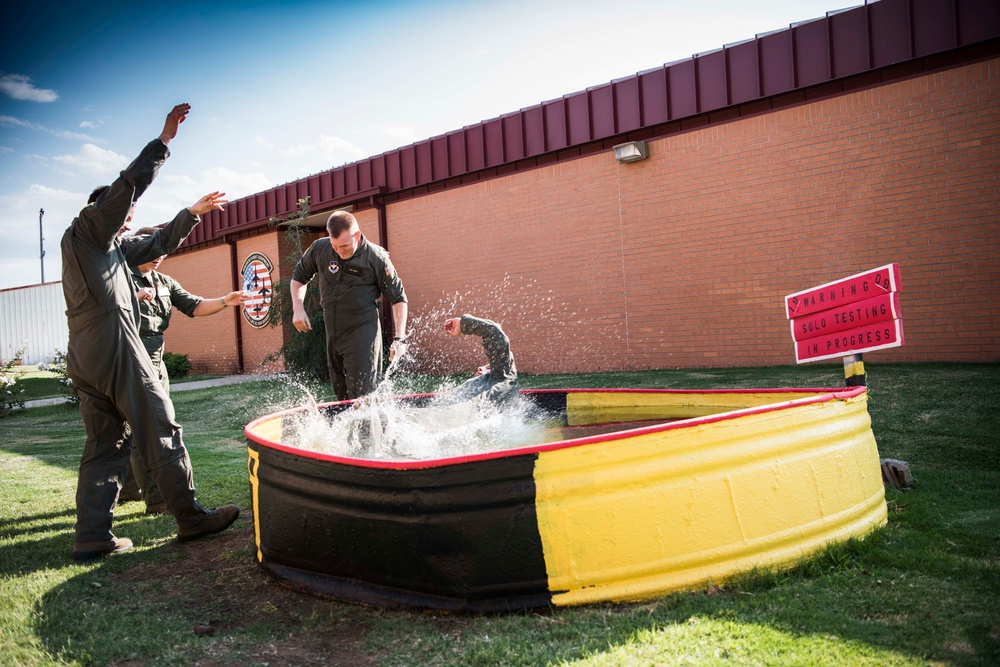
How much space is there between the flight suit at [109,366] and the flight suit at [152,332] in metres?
0.58

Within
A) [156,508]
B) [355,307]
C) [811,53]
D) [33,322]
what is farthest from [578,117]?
[33,322]

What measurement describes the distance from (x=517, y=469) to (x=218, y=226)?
17905 mm

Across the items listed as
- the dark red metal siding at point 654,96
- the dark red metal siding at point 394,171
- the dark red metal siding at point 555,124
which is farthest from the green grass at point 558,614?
the dark red metal siding at point 394,171

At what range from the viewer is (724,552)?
262 centimetres

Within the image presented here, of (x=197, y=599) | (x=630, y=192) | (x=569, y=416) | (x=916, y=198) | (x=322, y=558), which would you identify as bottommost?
(x=197, y=599)

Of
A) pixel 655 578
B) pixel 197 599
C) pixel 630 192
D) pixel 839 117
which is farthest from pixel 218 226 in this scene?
pixel 655 578

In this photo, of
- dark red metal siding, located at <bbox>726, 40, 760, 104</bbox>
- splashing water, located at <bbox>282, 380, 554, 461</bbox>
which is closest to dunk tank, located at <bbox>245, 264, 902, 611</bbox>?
splashing water, located at <bbox>282, 380, 554, 461</bbox>

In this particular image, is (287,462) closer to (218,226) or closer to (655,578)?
(655,578)

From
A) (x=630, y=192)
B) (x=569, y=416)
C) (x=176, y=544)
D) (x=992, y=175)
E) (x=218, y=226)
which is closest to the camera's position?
(x=176, y=544)

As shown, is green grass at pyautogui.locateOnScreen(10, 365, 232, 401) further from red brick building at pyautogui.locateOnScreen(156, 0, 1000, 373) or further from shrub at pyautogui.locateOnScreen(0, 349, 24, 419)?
red brick building at pyautogui.locateOnScreen(156, 0, 1000, 373)

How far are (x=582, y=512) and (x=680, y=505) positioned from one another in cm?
39

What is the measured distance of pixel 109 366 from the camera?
3.68 meters

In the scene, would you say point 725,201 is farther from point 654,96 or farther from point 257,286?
point 257,286

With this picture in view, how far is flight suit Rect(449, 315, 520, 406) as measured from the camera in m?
4.70
